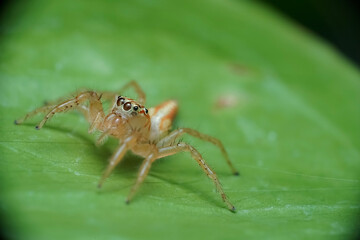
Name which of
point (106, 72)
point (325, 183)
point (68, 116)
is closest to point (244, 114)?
point (325, 183)

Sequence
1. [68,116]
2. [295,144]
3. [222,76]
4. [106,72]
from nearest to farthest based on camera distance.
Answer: [68,116] → [295,144] → [106,72] → [222,76]

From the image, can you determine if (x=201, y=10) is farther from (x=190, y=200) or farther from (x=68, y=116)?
(x=190, y=200)

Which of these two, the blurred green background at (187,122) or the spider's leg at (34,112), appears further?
the spider's leg at (34,112)

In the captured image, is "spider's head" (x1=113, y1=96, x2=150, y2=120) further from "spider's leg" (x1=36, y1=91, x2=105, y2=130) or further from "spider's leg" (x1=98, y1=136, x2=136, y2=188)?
"spider's leg" (x1=98, y1=136, x2=136, y2=188)

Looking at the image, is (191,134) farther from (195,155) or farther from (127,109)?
(127,109)

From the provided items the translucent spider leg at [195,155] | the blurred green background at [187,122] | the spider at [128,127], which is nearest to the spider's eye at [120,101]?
the spider at [128,127]

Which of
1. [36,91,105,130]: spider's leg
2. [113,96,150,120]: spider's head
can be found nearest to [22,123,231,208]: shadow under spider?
[36,91,105,130]: spider's leg

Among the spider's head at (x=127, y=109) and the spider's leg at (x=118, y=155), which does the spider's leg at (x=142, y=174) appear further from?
the spider's head at (x=127, y=109)
